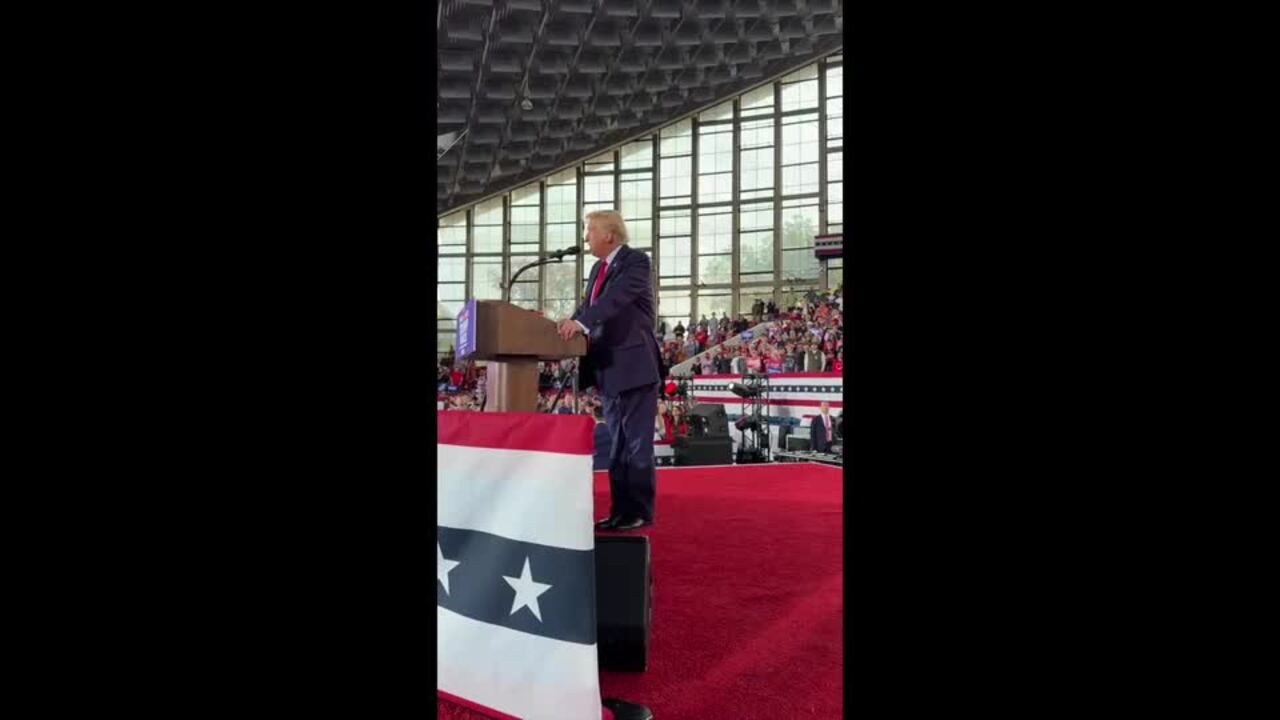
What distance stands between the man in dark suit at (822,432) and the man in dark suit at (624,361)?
4.86m

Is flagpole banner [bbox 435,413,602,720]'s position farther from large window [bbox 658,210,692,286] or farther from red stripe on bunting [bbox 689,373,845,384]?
large window [bbox 658,210,692,286]

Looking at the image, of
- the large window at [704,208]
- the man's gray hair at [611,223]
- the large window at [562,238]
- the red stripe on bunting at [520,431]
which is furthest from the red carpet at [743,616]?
the large window at [562,238]

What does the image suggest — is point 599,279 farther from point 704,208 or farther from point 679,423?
point 704,208

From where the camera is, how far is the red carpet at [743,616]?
131cm

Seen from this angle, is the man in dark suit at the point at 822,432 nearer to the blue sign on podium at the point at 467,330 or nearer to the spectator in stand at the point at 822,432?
the spectator in stand at the point at 822,432

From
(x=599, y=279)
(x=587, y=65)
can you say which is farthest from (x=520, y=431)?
(x=587, y=65)

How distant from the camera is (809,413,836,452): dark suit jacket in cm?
716

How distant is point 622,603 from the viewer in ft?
4.64

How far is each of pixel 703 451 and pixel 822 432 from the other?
6.08 ft
